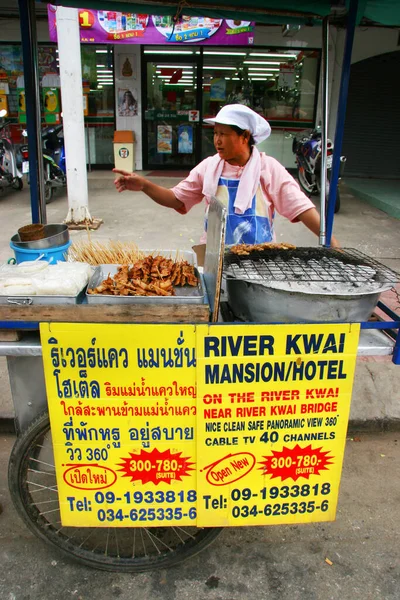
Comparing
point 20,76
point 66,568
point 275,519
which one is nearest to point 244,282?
point 275,519

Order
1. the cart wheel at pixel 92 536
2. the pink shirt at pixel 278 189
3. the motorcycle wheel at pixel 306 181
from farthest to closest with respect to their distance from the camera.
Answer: the motorcycle wheel at pixel 306 181 → the pink shirt at pixel 278 189 → the cart wheel at pixel 92 536

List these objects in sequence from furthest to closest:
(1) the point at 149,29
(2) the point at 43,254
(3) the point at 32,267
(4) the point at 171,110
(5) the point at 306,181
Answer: (4) the point at 171,110
(5) the point at 306,181
(1) the point at 149,29
(2) the point at 43,254
(3) the point at 32,267

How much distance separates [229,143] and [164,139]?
29.5ft

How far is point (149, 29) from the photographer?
28.2 feet

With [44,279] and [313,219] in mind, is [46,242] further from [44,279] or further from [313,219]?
[313,219]

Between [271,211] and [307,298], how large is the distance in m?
1.12

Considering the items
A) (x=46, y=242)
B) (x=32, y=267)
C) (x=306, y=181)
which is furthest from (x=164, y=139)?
(x=32, y=267)

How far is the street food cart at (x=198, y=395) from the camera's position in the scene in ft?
5.49

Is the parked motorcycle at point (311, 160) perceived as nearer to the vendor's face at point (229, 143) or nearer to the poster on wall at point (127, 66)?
the poster on wall at point (127, 66)

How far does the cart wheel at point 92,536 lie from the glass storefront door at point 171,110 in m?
9.79

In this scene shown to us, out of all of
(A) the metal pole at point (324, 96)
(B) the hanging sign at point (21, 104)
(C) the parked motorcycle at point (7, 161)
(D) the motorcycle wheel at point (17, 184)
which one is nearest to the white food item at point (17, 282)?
(A) the metal pole at point (324, 96)

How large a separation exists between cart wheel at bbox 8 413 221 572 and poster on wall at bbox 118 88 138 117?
32.1 feet

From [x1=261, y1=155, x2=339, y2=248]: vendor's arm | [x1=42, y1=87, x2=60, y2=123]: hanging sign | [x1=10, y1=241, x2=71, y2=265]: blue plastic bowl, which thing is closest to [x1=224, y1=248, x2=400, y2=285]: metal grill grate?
[x1=261, y1=155, x2=339, y2=248]: vendor's arm

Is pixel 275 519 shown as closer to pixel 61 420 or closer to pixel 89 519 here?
pixel 89 519
